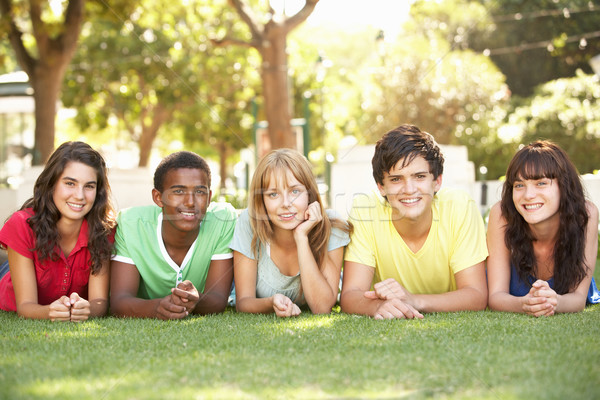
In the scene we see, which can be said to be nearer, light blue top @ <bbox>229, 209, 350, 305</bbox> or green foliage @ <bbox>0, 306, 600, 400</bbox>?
green foliage @ <bbox>0, 306, 600, 400</bbox>

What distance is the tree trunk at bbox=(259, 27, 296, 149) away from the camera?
11.4 meters

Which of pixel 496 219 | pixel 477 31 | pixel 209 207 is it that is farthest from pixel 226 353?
pixel 477 31

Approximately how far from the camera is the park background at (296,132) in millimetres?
2639

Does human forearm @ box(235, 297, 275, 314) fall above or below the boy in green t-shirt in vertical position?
below

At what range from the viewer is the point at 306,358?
2908 millimetres

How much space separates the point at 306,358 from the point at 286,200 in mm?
1368

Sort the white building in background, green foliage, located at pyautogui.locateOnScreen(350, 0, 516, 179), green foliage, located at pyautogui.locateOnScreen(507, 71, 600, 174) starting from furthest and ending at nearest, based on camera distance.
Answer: green foliage, located at pyautogui.locateOnScreen(350, 0, 516, 179)
the white building in background
green foliage, located at pyautogui.locateOnScreen(507, 71, 600, 174)

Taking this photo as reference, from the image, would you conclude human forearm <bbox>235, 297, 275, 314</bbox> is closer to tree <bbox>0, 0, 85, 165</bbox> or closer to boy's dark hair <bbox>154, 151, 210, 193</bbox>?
boy's dark hair <bbox>154, 151, 210, 193</bbox>

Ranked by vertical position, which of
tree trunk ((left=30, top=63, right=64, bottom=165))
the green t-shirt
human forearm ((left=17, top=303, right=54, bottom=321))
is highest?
tree trunk ((left=30, top=63, right=64, bottom=165))

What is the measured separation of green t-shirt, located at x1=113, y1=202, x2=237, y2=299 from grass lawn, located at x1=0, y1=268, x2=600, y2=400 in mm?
549

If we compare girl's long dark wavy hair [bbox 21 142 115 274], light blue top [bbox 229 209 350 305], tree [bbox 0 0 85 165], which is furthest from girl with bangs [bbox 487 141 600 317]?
tree [bbox 0 0 85 165]

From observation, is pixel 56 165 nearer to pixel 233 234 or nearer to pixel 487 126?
pixel 233 234

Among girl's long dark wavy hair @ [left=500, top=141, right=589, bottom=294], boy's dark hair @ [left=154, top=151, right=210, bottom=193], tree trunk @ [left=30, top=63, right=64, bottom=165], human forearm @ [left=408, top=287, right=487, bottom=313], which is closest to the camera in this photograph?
human forearm @ [left=408, top=287, right=487, bottom=313]

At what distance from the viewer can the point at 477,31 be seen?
82.3ft
